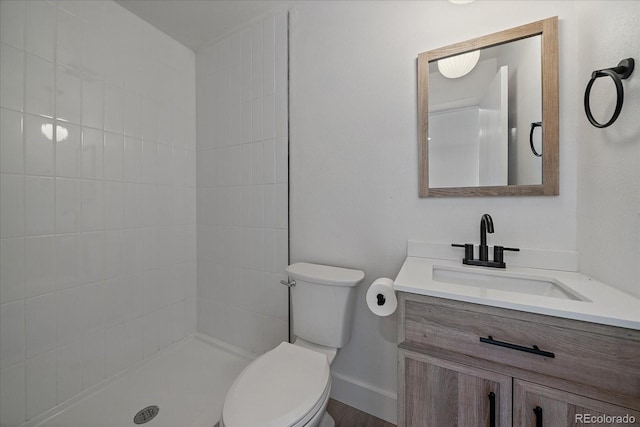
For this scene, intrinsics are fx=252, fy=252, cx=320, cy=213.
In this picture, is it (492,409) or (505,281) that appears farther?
(505,281)

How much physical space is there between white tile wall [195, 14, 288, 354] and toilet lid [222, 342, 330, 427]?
0.51 metres

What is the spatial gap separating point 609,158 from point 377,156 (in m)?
0.83

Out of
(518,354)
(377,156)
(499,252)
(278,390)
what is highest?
(377,156)

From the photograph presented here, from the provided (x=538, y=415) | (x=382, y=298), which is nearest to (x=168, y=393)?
(x=382, y=298)

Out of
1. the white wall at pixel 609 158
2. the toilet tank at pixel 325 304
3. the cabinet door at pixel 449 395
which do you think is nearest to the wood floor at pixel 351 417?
the toilet tank at pixel 325 304

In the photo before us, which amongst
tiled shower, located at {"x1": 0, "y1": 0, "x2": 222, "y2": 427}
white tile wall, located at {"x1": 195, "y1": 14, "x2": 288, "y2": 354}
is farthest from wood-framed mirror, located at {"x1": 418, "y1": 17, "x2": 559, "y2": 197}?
tiled shower, located at {"x1": 0, "y1": 0, "x2": 222, "y2": 427}

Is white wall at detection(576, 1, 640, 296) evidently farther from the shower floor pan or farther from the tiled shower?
the tiled shower

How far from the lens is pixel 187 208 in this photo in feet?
6.44

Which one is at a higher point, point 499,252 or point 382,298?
point 499,252

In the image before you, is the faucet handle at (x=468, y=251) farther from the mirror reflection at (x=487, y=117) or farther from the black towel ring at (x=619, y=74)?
the black towel ring at (x=619, y=74)

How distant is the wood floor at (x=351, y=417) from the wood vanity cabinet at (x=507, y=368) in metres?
0.57

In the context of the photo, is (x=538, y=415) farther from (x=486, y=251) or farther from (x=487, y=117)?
(x=487, y=117)

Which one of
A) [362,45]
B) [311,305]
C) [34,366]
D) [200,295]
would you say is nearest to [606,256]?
[311,305]

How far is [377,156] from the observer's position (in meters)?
1.32
